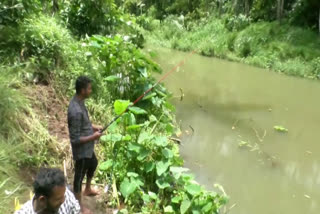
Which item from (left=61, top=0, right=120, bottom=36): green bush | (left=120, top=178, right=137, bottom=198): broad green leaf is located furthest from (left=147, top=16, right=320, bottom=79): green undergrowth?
(left=120, top=178, right=137, bottom=198): broad green leaf

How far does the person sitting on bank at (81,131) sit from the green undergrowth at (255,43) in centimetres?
1188

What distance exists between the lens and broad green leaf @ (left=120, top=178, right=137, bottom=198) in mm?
3613

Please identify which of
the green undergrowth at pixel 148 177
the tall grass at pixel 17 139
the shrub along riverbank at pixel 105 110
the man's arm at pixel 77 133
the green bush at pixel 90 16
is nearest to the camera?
the man's arm at pixel 77 133

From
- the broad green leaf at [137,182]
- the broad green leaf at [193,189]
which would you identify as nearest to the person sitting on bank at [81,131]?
the broad green leaf at [137,182]

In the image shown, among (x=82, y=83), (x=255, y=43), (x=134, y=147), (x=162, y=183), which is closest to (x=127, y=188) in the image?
(x=162, y=183)

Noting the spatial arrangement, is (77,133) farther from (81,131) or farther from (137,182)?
(137,182)

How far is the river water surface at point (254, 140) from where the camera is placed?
17.1 feet

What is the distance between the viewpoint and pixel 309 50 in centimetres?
1498

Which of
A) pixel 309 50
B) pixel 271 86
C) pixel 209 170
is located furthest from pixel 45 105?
pixel 309 50

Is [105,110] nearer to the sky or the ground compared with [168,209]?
nearer to the sky

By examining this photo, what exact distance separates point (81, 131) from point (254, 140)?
14.3ft

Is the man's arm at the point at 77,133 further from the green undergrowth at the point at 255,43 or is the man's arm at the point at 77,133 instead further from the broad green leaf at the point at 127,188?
the green undergrowth at the point at 255,43

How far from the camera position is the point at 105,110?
5465 millimetres

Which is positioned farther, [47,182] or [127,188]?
[127,188]
